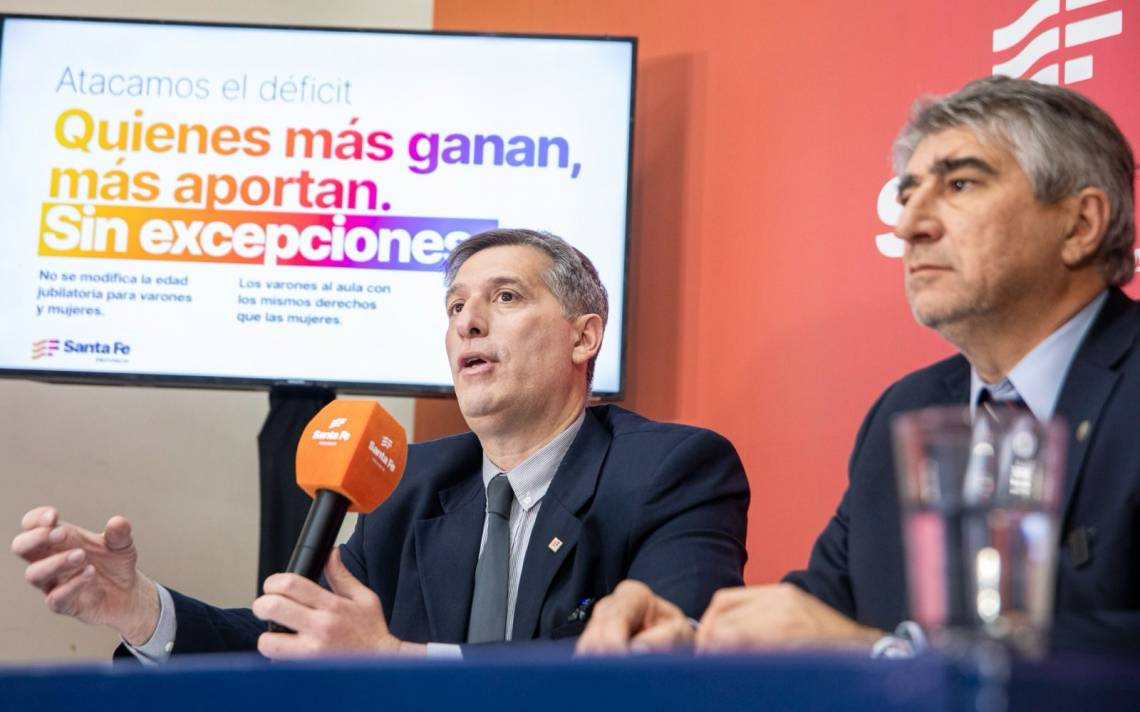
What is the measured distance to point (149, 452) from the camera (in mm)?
4395

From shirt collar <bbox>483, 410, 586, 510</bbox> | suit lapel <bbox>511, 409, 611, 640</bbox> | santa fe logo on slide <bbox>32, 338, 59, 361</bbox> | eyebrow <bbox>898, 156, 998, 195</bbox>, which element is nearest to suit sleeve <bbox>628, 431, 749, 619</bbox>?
suit lapel <bbox>511, 409, 611, 640</bbox>

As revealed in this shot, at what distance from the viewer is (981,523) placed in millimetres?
936

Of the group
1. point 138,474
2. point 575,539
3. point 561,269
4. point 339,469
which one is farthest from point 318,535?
point 138,474

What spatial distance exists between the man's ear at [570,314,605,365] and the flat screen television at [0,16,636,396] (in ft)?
2.34

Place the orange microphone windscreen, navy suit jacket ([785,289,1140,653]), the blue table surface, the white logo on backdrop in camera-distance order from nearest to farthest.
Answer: the blue table surface → navy suit jacket ([785,289,1140,653]) → the orange microphone windscreen → the white logo on backdrop

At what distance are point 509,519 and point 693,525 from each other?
0.41m

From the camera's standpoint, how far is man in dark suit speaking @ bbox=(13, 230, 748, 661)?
87.7 inches

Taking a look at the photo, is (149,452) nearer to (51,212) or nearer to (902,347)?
(51,212)

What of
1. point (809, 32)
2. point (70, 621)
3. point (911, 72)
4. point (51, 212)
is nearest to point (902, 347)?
point (911, 72)

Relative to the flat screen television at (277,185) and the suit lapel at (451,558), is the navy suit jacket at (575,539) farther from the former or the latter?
the flat screen television at (277,185)

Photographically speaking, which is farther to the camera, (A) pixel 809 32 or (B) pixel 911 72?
(A) pixel 809 32

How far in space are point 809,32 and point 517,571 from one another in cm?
180

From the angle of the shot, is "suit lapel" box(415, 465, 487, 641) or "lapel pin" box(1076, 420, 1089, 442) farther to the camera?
"suit lapel" box(415, 465, 487, 641)

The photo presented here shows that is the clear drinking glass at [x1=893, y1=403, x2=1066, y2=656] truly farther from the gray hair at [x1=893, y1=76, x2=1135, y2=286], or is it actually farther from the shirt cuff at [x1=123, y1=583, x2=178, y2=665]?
the shirt cuff at [x1=123, y1=583, x2=178, y2=665]
